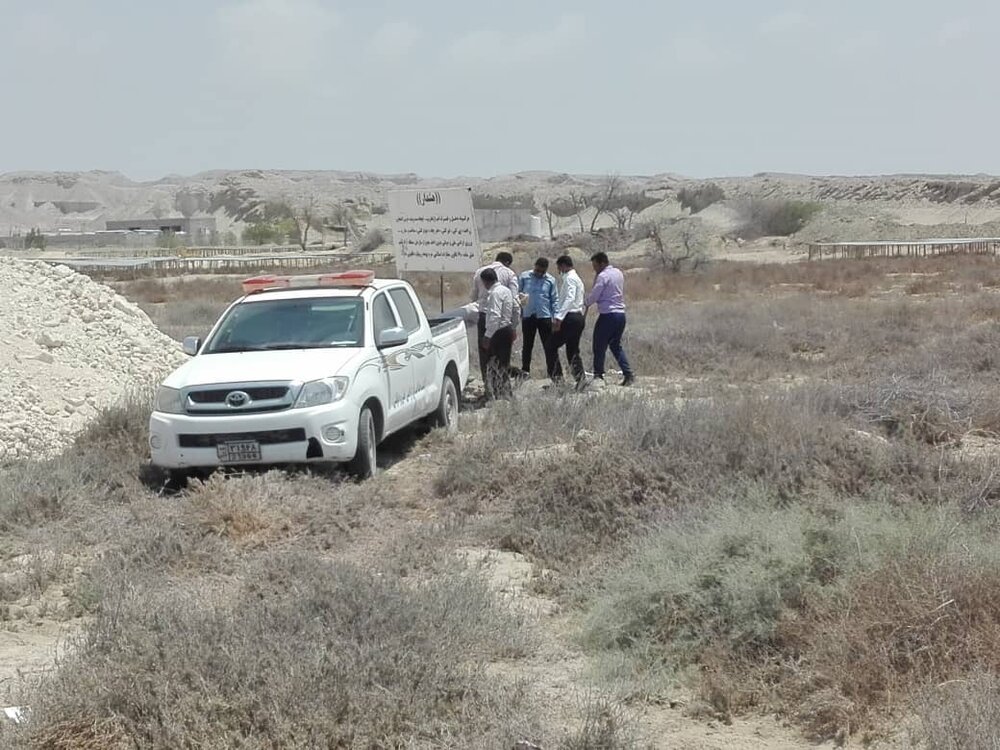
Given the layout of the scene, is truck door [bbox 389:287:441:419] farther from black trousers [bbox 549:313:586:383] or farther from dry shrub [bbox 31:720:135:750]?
dry shrub [bbox 31:720:135:750]

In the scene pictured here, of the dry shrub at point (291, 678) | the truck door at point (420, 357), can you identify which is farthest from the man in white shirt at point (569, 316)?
the dry shrub at point (291, 678)

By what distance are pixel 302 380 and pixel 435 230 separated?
6.86m

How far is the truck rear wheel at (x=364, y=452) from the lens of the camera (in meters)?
9.31

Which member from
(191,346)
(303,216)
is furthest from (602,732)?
(303,216)

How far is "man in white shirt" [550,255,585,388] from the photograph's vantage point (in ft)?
46.2

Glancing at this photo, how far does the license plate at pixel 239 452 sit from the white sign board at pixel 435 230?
663 cm

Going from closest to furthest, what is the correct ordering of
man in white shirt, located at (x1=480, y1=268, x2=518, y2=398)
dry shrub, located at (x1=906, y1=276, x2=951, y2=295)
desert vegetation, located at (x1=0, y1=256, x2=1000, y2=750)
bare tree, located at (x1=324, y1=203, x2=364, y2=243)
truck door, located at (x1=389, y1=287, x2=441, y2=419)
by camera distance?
desert vegetation, located at (x1=0, y1=256, x2=1000, y2=750)
truck door, located at (x1=389, y1=287, x2=441, y2=419)
man in white shirt, located at (x1=480, y1=268, x2=518, y2=398)
dry shrub, located at (x1=906, y1=276, x2=951, y2=295)
bare tree, located at (x1=324, y1=203, x2=364, y2=243)

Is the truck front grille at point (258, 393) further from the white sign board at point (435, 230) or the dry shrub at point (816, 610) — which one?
the white sign board at point (435, 230)

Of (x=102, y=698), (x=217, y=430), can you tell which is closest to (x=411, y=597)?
(x=102, y=698)

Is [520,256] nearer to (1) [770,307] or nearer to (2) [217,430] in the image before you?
(1) [770,307]

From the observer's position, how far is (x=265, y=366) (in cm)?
938

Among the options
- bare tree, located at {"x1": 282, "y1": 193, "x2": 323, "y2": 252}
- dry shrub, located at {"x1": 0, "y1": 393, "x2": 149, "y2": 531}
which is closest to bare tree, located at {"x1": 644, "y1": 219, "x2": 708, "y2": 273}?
dry shrub, located at {"x1": 0, "y1": 393, "x2": 149, "y2": 531}

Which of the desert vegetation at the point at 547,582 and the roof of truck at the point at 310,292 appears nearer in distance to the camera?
the desert vegetation at the point at 547,582

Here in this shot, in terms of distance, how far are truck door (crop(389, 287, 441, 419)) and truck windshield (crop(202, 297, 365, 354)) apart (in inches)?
30.4
